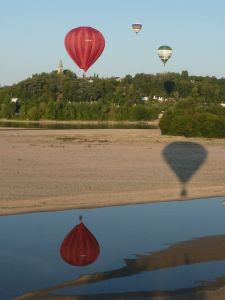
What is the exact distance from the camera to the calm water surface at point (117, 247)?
7637mm

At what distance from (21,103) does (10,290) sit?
317 feet

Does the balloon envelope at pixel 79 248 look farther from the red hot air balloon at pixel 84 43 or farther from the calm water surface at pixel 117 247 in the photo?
the red hot air balloon at pixel 84 43

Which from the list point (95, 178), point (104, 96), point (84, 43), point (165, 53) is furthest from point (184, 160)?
point (104, 96)

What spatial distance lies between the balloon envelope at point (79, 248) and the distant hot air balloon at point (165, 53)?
53.6 meters

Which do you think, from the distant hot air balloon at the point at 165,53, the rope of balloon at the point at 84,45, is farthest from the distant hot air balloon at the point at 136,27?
the rope of balloon at the point at 84,45

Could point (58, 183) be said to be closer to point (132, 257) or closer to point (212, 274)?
point (132, 257)

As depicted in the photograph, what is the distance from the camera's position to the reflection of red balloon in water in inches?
349

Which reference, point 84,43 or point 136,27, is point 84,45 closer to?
point 84,43

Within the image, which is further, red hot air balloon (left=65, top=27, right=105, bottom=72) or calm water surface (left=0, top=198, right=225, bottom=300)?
red hot air balloon (left=65, top=27, right=105, bottom=72)

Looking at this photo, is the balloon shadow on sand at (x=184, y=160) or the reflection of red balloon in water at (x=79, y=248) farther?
the balloon shadow on sand at (x=184, y=160)

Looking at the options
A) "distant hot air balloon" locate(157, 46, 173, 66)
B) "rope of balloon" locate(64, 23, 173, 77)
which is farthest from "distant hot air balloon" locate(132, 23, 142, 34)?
"rope of balloon" locate(64, 23, 173, 77)

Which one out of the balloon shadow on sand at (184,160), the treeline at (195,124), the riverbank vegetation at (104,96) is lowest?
the balloon shadow on sand at (184,160)

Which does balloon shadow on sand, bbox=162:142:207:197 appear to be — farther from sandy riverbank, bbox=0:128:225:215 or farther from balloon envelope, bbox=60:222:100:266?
balloon envelope, bbox=60:222:100:266

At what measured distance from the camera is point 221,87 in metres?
124
